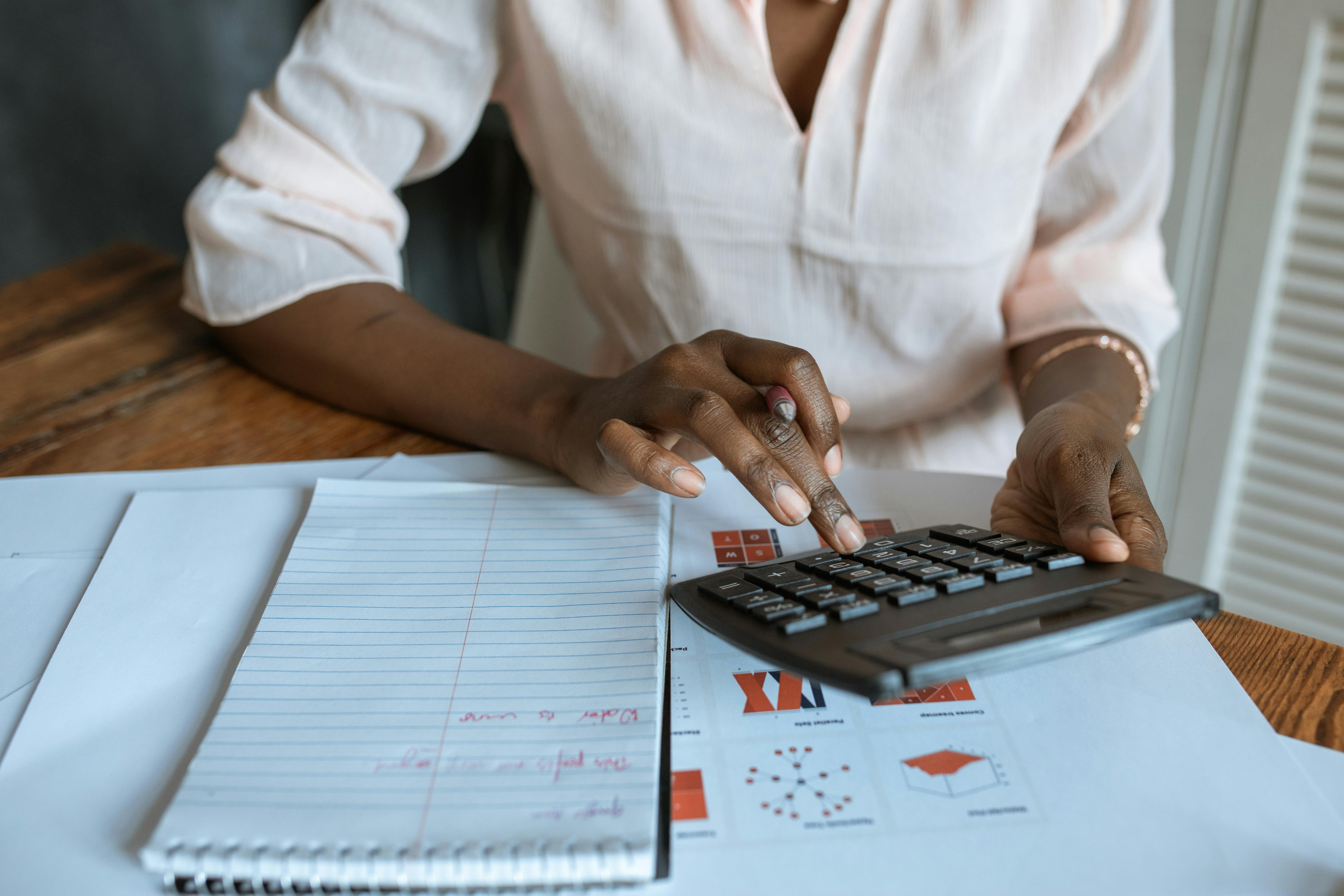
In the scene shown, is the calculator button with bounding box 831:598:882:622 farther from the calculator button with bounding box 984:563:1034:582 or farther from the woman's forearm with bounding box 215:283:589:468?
the woman's forearm with bounding box 215:283:589:468

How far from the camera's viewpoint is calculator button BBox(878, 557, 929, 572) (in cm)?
39

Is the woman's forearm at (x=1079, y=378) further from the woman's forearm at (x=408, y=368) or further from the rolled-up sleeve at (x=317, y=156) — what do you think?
the rolled-up sleeve at (x=317, y=156)

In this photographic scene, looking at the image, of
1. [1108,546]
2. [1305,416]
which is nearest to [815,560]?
[1108,546]

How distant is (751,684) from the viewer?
1.24ft

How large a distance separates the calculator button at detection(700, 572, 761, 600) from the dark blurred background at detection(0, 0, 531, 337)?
3.23 feet

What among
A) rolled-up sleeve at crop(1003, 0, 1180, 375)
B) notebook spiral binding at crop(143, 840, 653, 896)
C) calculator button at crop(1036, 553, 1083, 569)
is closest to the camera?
notebook spiral binding at crop(143, 840, 653, 896)

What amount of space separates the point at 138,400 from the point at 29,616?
0.82ft

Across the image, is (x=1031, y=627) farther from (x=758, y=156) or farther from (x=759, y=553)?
(x=758, y=156)

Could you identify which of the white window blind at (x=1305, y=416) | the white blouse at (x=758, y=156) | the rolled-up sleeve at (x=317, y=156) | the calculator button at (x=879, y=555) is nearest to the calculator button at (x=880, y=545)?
the calculator button at (x=879, y=555)

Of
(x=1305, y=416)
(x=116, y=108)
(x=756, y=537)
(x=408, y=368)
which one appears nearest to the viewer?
(x=756, y=537)

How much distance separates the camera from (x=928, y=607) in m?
0.35

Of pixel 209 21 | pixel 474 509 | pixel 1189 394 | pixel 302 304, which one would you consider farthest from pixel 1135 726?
pixel 209 21

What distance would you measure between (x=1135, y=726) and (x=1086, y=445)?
161 mm

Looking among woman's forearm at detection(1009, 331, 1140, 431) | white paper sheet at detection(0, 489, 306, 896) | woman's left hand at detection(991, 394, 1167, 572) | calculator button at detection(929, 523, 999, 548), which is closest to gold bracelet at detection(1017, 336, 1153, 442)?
woman's forearm at detection(1009, 331, 1140, 431)
